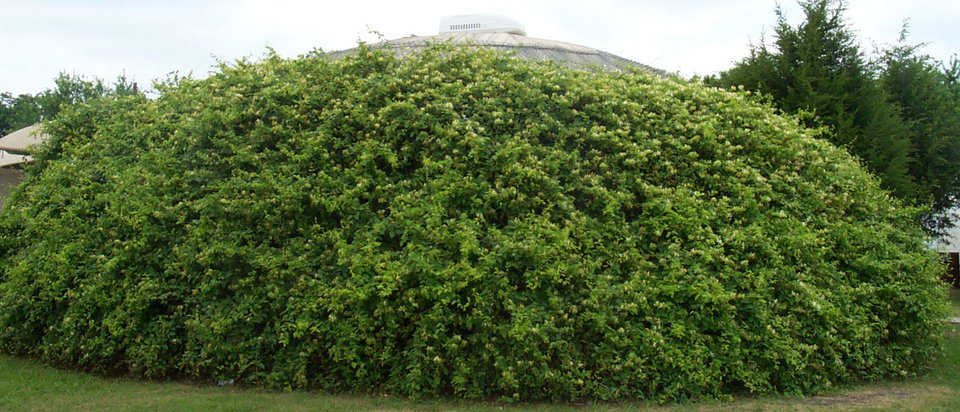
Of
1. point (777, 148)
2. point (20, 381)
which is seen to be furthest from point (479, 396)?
point (20, 381)

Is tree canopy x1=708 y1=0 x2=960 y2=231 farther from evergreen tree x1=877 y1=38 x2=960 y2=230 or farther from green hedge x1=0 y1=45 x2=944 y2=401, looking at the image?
green hedge x1=0 y1=45 x2=944 y2=401

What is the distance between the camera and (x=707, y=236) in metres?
5.84

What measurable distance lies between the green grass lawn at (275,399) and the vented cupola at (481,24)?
791 centimetres

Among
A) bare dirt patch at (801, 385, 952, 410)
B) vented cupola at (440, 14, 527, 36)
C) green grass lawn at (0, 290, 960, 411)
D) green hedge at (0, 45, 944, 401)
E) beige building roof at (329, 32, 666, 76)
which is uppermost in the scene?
vented cupola at (440, 14, 527, 36)

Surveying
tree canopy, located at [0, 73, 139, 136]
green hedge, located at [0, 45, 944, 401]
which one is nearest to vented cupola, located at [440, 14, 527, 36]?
green hedge, located at [0, 45, 944, 401]

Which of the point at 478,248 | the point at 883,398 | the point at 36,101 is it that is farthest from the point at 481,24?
the point at 36,101

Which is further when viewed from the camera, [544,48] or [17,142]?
[17,142]

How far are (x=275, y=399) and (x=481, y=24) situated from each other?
834 centimetres

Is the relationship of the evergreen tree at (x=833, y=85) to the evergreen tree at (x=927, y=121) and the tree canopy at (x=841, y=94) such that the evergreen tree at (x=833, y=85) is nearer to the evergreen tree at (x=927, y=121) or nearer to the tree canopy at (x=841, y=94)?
the tree canopy at (x=841, y=94)

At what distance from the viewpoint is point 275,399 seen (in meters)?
5.50

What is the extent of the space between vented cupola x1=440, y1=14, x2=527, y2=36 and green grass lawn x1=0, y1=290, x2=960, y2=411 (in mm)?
7912

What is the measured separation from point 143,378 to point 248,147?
224 centimetres

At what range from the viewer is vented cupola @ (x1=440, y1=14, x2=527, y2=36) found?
12227 mm

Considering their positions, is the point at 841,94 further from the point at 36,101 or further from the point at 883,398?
the point at 36,101
